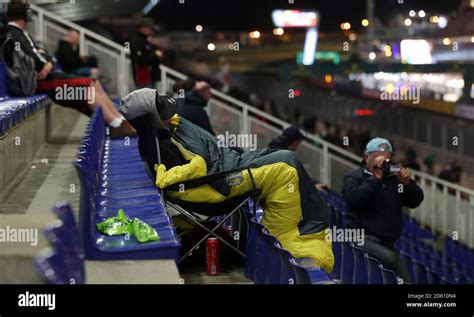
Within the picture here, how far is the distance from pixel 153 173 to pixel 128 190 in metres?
0.40

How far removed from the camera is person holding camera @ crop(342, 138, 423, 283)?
26.2 ft

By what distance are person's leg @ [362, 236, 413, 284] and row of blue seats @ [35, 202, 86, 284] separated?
146 inches

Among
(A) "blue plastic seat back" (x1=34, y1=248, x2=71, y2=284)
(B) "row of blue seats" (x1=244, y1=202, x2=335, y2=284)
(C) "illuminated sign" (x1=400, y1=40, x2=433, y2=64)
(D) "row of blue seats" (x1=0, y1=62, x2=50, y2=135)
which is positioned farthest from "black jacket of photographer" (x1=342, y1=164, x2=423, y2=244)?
(C) "illuminated sign" (x1=400, y1=40, x2=433, y2=64)

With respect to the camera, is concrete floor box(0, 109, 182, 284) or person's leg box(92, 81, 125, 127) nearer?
concrete floor box(0, 109, 182, 284)

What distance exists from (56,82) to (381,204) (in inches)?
146

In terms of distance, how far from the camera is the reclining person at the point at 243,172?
6.42 m

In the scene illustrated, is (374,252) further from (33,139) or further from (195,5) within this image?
(195,5)

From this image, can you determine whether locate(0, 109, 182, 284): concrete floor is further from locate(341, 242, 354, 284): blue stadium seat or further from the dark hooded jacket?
locate(341, 242, 354, 284): blue stadium seat

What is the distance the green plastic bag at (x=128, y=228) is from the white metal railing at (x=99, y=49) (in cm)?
980

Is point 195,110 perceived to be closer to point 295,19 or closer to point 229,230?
point 229,230

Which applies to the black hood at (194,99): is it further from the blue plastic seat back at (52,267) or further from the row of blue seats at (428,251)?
the blue plastic seat back at (52,267)

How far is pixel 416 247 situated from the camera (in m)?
12.3

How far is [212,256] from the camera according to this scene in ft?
21.2

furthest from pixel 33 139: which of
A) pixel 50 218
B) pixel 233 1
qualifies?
pixel 233 1
